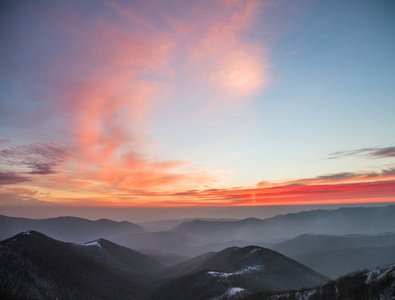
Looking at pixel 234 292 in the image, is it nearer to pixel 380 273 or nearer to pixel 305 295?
pixel 305 295

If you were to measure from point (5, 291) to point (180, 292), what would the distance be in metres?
125

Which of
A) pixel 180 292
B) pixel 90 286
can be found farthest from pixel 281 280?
pixel 90 286

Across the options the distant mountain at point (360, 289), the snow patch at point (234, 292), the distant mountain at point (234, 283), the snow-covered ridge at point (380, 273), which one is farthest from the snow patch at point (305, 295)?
the snow patch at point (234, 292)

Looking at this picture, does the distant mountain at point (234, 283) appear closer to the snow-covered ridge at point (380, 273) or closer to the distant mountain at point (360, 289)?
the distant mountain at point (360, 289)

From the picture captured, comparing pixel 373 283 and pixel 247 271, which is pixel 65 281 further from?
pixel 373 283

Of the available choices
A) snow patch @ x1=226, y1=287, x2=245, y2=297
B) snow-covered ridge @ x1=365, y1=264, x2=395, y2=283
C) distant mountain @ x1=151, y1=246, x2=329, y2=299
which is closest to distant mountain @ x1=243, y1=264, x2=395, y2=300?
snow-covered ridge @ x1=365, y1=264, x2=395, y2=283

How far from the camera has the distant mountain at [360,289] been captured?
7775 cm

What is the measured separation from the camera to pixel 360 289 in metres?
87.0

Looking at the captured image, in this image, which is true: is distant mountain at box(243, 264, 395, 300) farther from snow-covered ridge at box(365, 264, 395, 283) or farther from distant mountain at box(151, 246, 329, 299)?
distant mountain at box(151, 246, 329, 299)

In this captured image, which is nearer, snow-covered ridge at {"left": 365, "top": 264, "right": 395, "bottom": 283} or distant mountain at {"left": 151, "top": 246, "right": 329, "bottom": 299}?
snow-covered ridge at {"left": 365, "top": 264, "right": 395, "bottom": 283}

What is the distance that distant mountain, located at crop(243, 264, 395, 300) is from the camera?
77750 millimetres

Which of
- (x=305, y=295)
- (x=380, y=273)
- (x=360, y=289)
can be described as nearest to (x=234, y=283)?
(x=305, y=295)

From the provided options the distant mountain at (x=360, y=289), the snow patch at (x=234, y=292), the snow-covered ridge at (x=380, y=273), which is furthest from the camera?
the snow patch at (x=234, y=292)

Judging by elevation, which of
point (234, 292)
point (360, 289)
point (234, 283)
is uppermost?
point (360, 289)
